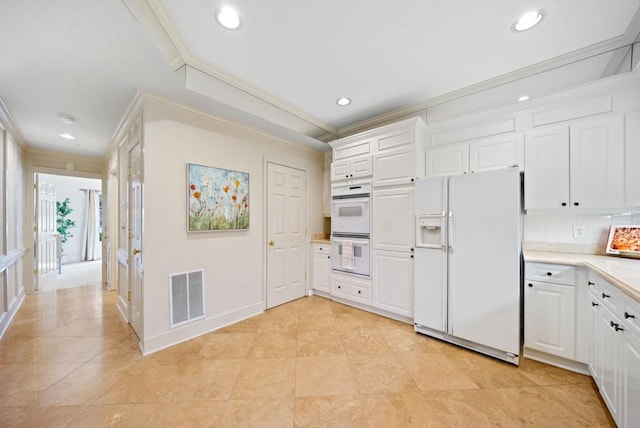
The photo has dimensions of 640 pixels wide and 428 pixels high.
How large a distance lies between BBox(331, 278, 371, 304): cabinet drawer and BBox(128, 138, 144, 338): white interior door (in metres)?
2.28

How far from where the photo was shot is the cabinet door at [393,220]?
266 centimetres

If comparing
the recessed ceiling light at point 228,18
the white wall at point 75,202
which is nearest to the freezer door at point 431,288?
the recessed ceiling light at point 228,18

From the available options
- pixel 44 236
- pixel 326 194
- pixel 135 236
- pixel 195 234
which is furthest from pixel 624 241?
pixel 44 236

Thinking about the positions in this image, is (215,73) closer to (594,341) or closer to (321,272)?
(321,272)

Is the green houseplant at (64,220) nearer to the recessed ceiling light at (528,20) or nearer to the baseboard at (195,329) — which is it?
the baseboard at (195,329)

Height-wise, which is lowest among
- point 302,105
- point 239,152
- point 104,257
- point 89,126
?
point 104,257

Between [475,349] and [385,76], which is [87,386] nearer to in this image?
[475,349]

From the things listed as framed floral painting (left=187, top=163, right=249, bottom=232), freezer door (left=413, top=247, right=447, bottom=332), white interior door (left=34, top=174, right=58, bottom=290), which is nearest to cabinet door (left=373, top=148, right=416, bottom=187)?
freezer door (left=413, top=247, right=447, bottom=332)

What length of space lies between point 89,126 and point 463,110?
4567 mm

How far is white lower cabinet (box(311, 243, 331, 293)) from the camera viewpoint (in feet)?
11.7

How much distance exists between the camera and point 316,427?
1390 mm

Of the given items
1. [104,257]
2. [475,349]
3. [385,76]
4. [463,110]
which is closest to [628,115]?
[463,110]

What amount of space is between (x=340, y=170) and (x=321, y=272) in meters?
1.61

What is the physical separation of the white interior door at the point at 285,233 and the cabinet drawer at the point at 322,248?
0.19 m
